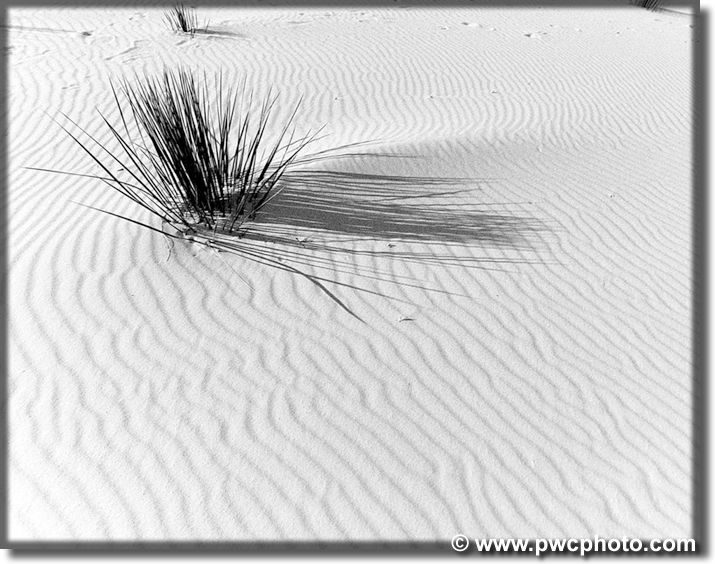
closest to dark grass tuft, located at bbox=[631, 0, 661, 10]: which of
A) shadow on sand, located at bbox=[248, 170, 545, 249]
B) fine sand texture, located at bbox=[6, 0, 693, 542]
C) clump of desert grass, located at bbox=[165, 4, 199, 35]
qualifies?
fine sand texture, located at bbox=[6, 0, 693, 542]

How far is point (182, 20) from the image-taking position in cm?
928

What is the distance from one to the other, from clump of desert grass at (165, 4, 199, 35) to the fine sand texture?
151 inches

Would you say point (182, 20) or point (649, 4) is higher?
point (182, 20)

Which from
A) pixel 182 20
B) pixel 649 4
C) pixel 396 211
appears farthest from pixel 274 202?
pixel 649 4

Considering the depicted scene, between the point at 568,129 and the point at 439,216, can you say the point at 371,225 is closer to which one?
the point at 439,216

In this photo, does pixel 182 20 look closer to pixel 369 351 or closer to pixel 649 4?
pixel 369 351

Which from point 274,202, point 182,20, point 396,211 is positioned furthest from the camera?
point 182,20

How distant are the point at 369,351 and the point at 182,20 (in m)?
8.24

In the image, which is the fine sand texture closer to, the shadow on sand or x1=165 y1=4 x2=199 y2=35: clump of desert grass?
the shadow on sand

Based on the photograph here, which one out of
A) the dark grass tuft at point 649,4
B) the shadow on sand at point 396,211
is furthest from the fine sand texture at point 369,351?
the dark grass tuft at point 649,4

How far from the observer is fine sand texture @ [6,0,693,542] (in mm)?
2555

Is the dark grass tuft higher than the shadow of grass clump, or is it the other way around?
the dark grass tuft

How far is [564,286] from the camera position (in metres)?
3.95

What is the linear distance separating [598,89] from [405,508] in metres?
7.77
